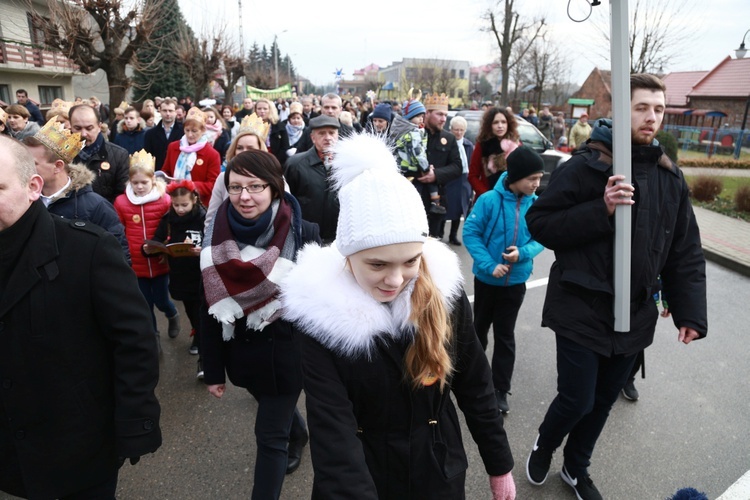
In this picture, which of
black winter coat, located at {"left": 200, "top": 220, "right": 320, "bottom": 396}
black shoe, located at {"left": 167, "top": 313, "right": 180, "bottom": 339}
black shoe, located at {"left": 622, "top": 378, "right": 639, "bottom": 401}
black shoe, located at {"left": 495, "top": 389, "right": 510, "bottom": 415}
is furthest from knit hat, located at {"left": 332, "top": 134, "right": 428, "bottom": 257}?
black shoe, located at {"left": 167, "top": 313, "right": 180, "bottom": 339}

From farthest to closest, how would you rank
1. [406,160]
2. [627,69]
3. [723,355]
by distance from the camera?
[406,160] < [723,355] < [627,69]

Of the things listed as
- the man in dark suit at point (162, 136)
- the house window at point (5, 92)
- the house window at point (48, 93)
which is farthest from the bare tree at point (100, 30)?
the house window at point (48, 93)

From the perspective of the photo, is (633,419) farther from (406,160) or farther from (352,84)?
(352,84)

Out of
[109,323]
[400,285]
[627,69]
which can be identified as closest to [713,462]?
[627,69]

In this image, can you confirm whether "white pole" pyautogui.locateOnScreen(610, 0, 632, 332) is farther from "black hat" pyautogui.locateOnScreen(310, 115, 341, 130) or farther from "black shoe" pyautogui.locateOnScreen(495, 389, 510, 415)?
"black hat" pyautogui.locateOnScreen(310, 115, 341, 130)

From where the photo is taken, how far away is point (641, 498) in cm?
284

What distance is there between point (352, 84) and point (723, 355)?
11784 centimetres

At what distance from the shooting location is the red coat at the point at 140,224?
13.7 ft

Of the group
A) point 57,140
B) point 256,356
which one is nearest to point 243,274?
point 256,356

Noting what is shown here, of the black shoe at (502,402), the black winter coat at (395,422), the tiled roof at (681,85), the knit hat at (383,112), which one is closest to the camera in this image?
the black winter coat at (395,422)

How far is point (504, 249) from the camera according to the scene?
3535mm

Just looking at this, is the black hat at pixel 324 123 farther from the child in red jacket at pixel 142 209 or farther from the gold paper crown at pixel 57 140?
the gold paper crown at pixel 57 140

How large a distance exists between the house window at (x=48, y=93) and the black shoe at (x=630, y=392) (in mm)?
35775

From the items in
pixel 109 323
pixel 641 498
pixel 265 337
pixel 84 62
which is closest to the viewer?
pixel 109 323
